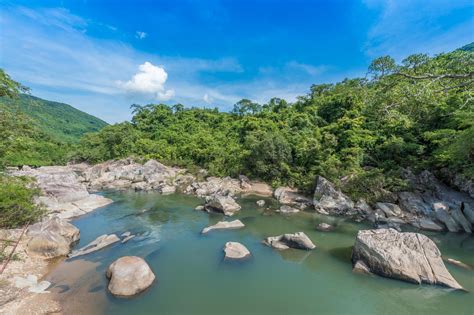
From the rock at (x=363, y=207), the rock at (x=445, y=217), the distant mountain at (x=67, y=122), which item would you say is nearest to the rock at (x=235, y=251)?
the rock at (x=363, y=207)

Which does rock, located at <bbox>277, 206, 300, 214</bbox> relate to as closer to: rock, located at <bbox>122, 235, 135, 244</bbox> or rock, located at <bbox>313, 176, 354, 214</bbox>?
rock, located at <bbox>313, 176, 354, 214</bbox>

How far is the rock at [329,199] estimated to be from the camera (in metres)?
19.2

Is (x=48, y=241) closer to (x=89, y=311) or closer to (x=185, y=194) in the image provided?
(x=89, y=311)

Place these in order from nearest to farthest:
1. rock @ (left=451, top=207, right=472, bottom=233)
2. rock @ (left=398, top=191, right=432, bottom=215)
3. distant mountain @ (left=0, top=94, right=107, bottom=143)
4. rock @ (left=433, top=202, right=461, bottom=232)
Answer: rock @ (left=451, top=207, right=472, bottom=233), rock @ (left=433, top=202, right=461, bottom=232), rock @ (left=398, top=191, right=432, bottom=215), distant mountain @ (left=0, top=94, right=107, bottom=143)

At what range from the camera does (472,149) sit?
592 inches

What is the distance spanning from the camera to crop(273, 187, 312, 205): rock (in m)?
21.8

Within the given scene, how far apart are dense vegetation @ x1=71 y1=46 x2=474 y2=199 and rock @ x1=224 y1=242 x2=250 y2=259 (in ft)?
26.8

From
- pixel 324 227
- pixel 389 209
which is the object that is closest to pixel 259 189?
pixel 324 227

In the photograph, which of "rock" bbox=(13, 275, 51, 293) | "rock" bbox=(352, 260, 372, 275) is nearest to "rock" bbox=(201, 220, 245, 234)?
"rock" bbox=(352, 260, 372, 275)

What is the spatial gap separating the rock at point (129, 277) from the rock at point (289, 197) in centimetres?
1497

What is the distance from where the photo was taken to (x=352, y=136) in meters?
24.5

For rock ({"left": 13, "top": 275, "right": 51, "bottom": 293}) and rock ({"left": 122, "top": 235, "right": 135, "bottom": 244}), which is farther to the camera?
rock ({"left": 122, "top": 235, "right": 135, "bottom": 244})

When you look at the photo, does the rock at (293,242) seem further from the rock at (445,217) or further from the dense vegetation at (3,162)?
the dense vegetation at (3,162)

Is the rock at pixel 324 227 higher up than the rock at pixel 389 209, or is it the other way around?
the rock at pixel 389 209
